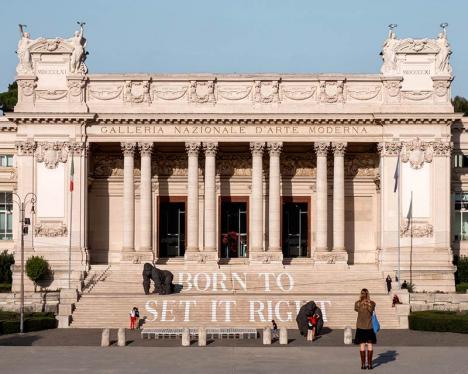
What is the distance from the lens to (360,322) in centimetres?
4638

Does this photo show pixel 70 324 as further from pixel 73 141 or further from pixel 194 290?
pixel 73 141

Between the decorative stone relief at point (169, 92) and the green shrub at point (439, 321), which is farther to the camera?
the decorative stone relief at point (169, 92)

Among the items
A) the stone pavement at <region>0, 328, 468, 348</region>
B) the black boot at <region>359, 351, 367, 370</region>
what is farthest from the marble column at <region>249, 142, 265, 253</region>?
the black boot at <region>359, 351, 367, 370</region>

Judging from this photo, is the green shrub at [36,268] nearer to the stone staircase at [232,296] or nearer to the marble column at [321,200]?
the stone staircase at [232,296]

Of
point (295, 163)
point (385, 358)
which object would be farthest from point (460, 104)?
point (385, 358)

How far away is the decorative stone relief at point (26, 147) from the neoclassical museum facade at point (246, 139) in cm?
8

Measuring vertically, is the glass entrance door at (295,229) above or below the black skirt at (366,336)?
above

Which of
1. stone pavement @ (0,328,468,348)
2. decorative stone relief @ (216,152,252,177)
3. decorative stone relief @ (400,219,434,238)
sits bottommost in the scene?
stone pavement @ (0,328,468,348)

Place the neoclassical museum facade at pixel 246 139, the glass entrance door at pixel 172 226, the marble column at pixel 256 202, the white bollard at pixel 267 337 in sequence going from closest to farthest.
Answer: the white bollard at pixel 267 337
the neoclassical museum facade at pixel 246 139
the marble column at pixel 256 202
the glass entrance door at pixel 172 226

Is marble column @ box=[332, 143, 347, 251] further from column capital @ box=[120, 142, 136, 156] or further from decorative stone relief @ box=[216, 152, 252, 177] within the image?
column capital @ box=[120, 142, 136, 156]

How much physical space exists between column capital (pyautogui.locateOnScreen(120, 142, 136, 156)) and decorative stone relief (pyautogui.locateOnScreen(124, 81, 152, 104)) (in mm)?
3299

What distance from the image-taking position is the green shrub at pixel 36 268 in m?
86.8

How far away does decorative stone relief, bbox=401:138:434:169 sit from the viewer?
3541 inches

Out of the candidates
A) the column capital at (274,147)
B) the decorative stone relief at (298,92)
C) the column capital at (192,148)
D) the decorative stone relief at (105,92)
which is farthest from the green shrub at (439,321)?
the decorative stone relief at (105,92)
